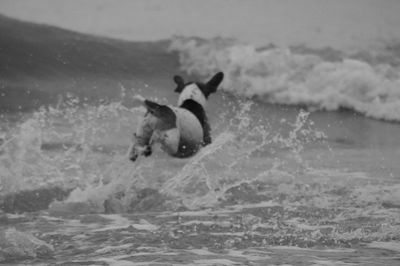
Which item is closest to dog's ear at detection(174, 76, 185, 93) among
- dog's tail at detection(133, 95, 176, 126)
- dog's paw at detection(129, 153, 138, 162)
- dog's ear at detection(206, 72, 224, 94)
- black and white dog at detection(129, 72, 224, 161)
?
black and white dog at detection(129, 72, 224, 161)

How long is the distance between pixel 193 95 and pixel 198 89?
16 centimetres

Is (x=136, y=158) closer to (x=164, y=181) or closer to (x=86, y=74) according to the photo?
(x=164, y=181)

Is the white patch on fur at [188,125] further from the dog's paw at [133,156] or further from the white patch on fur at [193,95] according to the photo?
Result: the dog's paw at [133,156]

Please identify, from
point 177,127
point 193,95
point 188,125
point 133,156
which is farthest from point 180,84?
point 133,156

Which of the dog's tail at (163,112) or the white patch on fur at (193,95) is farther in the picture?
the white patch on fur at (193,95)

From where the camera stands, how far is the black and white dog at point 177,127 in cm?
835

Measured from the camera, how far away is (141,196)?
8.99m

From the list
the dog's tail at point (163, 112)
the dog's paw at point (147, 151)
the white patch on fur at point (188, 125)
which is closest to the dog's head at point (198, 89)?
the white patch on fur at point (188, 125)

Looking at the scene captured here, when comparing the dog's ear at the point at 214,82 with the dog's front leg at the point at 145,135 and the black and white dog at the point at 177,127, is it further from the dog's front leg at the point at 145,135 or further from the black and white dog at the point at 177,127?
the dog's front leg at the point at 145,135

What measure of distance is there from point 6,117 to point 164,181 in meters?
3.04

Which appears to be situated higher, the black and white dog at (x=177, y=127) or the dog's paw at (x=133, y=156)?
the black and white dog at (x=177, y=127)

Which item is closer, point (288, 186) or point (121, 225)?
point (121, 225)

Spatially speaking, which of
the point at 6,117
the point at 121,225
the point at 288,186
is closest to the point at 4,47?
the point at 6,117

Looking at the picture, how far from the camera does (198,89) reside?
9.14 metres
